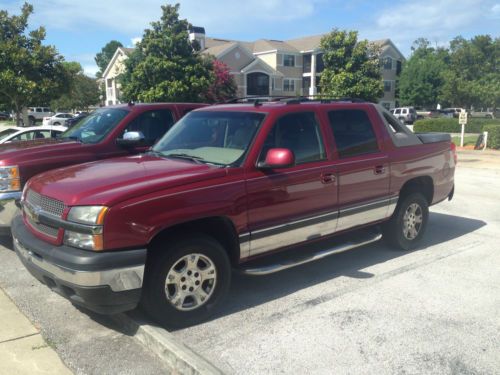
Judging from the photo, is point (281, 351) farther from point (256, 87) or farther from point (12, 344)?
point (256, 87)

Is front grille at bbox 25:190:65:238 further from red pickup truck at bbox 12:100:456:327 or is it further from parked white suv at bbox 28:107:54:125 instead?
parked white suv at bbox 28:107:54:125

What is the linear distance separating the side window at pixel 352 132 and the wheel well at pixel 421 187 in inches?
32.7

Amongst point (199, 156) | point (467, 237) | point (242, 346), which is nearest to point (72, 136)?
point (199, 156)

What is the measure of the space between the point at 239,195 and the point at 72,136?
3.90 meters

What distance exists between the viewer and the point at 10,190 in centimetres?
555

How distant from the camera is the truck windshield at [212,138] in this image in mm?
4383

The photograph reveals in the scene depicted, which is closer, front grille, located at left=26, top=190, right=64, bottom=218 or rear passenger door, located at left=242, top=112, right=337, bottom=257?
front grille, located at left=26, top=190, right=64, bottom=218

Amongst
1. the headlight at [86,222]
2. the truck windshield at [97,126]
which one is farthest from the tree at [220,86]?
the headlight at [86,222]

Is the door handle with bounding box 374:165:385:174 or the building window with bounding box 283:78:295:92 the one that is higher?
the building window with bounding box 283:78:295:92

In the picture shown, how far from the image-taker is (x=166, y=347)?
135 inches

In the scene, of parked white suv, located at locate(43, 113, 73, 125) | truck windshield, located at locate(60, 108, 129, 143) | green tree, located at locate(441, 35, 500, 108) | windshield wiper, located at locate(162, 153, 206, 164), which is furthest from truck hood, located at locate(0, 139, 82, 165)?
green tree, located at locate(441, 35, 500, 108)

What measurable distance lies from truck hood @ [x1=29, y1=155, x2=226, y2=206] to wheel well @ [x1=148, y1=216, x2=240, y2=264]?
0.36 m

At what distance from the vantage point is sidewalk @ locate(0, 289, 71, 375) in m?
3.35

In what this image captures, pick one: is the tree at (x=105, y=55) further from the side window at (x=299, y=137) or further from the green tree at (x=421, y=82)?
the side window at (x=299, y=137)
